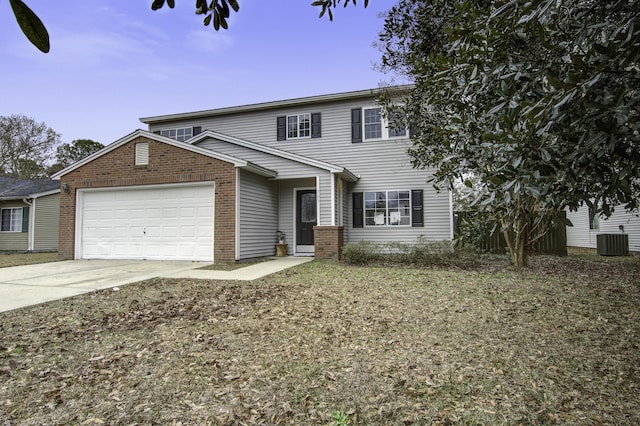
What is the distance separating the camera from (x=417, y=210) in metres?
12.5

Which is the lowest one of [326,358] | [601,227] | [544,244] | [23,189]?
[326,358]

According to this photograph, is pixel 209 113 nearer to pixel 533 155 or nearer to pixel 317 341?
pixel 317 341

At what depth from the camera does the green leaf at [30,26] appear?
94cm

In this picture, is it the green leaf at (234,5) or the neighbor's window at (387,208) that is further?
the neighbor's window at (387,208)

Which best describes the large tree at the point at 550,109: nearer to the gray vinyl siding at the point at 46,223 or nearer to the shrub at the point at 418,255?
the shrub at the point at 418,255

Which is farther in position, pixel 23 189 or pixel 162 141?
pixel 23 189

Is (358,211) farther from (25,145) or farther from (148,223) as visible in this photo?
(25,145)

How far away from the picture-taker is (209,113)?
572 inches

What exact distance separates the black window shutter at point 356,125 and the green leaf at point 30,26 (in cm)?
1240

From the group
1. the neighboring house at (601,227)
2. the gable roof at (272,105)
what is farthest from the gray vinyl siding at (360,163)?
the neighboring house at (601,227)

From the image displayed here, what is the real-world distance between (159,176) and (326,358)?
9.12 m

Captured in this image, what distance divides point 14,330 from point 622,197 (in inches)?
230

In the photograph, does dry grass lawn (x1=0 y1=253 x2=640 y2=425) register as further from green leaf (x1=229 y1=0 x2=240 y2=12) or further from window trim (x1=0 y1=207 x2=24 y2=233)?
window trim (x1=0 y1=207 x2=24 y2=233)

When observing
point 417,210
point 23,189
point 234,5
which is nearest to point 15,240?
point 23,189
